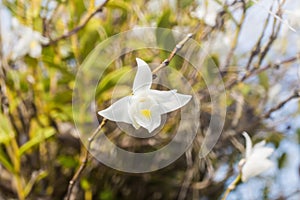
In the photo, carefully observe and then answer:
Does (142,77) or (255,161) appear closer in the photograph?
(142,77)

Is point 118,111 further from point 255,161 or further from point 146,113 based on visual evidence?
point 255,161

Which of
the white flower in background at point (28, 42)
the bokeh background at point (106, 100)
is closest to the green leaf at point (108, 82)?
the bokeh background at point (106, 100)

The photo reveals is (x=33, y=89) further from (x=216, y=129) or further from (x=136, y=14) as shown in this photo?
(x=216, y=129)

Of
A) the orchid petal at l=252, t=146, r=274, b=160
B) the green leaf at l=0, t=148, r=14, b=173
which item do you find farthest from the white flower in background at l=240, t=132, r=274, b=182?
the green leaf at l=0, t=148, r=14, b=173

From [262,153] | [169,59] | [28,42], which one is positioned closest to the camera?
[169,59]

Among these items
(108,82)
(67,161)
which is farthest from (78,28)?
(67,161)

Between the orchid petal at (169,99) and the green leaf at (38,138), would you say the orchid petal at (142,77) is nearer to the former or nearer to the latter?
the orchid petal at (169,99)

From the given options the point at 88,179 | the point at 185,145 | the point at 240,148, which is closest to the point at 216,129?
the point at 185,145
